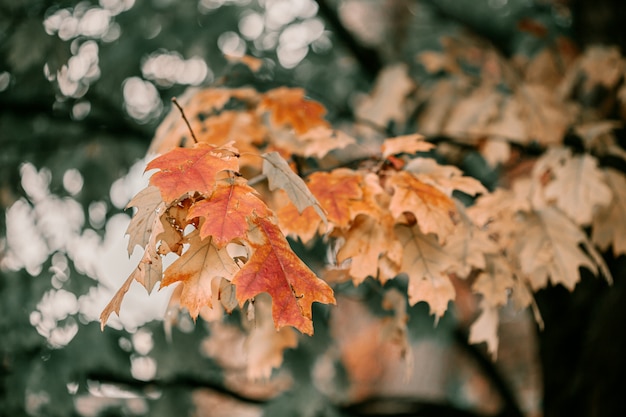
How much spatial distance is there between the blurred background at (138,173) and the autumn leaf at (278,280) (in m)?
1.50

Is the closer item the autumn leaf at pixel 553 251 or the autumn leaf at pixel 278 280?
the autumn leaf at pixel 278 280

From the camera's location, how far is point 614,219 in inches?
66.8

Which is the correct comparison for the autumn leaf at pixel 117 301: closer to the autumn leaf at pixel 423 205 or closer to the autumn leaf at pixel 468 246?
the autumn leaf at pixel 423 205

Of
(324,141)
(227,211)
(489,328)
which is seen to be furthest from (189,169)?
(489,328)

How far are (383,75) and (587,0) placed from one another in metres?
1.10

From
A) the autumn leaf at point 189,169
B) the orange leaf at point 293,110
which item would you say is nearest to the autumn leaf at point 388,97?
the orange leaf at point 293,110

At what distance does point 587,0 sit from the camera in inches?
104

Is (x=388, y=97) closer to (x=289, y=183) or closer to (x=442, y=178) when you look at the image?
(x=442, y=178)

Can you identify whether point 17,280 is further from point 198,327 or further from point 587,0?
point 587,0

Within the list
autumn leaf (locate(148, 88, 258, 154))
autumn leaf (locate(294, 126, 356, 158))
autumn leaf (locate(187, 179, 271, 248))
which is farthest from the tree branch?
autumn leaf (locate(187, 179, 271, 248))

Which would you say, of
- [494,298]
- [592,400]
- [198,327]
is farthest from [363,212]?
[198,327]

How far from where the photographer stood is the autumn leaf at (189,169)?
0.86 meters

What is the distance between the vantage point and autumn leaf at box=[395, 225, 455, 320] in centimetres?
120

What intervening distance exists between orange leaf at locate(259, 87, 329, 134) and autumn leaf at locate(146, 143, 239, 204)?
0.67 meters
